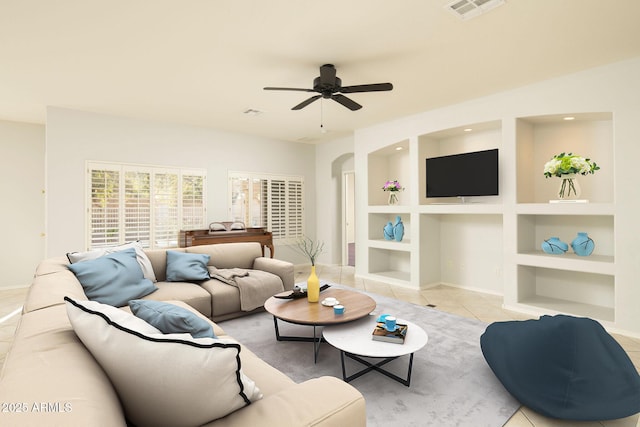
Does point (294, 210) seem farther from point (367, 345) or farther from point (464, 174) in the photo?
point (367, 345)

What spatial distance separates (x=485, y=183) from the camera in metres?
4.23

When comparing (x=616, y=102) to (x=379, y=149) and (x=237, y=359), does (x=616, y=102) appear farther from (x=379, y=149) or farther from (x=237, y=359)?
(x=237, y=359)

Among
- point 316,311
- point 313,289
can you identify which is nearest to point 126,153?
point 313,289

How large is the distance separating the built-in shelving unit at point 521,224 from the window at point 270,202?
6.69ft

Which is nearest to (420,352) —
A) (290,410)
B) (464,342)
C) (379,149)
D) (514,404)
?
(464,342)

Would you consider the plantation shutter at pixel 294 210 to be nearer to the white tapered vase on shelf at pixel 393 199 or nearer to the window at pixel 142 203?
the window at pixel 142 203

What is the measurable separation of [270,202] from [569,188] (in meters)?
4.81

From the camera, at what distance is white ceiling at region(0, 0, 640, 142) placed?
239 centimetres

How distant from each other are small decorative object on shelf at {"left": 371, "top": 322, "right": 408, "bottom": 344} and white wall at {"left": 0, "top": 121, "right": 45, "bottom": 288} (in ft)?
19.3

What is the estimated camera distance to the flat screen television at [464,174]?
417 cm

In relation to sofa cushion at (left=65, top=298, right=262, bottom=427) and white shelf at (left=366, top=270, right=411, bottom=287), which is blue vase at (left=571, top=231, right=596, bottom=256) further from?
sofa cushion at (left=65, top=298, right=262, bottom=427)

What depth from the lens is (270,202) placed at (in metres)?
6.65

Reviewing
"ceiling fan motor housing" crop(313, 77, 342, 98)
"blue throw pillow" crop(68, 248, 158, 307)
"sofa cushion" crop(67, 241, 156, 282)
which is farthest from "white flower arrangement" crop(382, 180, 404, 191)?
"blue throw pillow" crop(68, 248, 158, 307)

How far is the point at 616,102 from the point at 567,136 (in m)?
0.74
